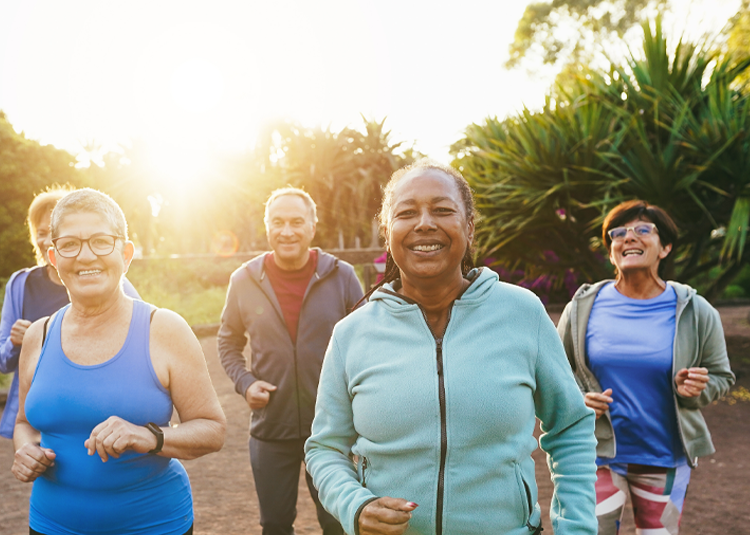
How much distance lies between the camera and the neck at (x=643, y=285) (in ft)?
9.51

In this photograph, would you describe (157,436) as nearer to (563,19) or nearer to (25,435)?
(25,435)

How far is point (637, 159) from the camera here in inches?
273

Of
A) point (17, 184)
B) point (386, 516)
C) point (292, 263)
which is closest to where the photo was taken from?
point (386, 516)

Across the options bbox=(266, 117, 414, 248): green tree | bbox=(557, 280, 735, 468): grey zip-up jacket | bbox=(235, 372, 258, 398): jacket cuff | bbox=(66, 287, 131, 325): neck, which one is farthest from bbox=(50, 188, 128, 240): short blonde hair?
bbox=(266, 117, 414, 248): green tree

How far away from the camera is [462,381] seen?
1536 millimetres

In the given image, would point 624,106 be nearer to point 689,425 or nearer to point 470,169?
point 470,169

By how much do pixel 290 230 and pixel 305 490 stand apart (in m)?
2.71

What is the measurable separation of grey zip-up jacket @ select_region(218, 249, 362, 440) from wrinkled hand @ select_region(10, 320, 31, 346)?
1.05 metres

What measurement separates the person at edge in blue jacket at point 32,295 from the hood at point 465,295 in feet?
7.18

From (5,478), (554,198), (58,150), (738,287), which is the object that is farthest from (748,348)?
(58,150)

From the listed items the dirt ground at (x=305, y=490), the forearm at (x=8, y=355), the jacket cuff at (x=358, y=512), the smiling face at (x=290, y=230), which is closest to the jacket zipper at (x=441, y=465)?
the jacket cuff at (x=358, y=512)

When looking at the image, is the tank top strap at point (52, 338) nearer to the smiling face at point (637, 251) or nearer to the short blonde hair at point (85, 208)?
the short blonde hair at point (85, 208)

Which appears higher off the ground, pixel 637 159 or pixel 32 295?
pixel 637 159

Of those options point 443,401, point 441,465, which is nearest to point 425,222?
point 443,401
